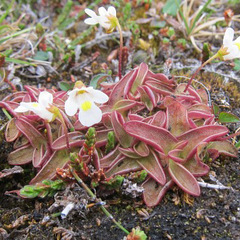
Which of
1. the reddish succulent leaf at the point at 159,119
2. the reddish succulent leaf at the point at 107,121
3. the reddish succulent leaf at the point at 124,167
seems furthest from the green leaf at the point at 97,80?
the reddish succulent leaf at the point at 124,167

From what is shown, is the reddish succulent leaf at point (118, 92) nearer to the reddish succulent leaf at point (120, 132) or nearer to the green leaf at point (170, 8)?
Result: the reddish succulent leaf at point (120, 132)

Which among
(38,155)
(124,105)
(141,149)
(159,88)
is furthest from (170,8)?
(38,155)

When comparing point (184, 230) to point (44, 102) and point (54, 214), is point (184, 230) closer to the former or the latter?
point (54, 214)

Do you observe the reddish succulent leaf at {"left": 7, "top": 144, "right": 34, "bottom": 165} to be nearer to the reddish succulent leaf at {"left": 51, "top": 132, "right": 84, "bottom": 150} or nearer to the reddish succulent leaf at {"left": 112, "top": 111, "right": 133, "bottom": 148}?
the reddish succulent leaf at {"left": 51, "top": 132, "right": 84, "bottom": 150}

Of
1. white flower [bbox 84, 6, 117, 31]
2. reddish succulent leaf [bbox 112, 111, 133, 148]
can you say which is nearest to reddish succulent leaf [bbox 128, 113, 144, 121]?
reddish succulent leaf [bbox 112, 111, 133, 148]

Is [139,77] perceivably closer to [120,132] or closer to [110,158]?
[120,132]

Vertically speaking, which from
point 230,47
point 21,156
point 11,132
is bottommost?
point 21,156

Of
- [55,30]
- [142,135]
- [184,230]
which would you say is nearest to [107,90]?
[142,135]
